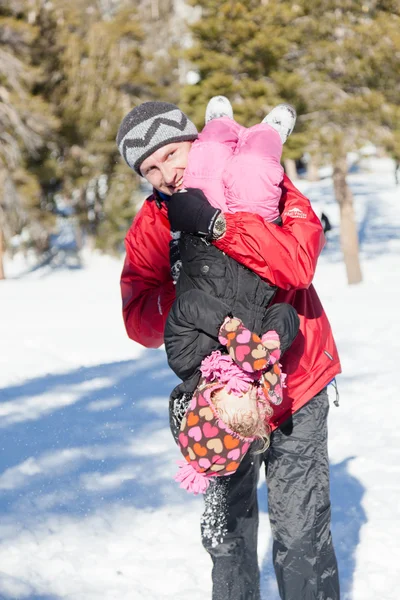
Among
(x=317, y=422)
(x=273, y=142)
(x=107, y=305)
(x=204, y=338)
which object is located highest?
(x=273, y=142)

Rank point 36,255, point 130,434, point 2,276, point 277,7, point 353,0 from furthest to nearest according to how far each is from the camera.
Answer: point 36,255
point 2,276
point 277,7
point 353,0
point 130,434

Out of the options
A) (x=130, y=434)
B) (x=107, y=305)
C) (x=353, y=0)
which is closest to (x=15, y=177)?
(x=107, y=305)

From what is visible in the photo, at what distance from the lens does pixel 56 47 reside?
84.8 feet

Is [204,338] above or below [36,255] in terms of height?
above

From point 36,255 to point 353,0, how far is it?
18583mm

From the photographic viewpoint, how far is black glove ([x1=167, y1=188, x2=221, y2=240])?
2.16m

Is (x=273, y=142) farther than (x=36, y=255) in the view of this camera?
No

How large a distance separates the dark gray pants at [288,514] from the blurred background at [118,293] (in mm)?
844

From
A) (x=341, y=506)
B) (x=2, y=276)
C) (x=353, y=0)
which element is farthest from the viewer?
(x=2, y=276)

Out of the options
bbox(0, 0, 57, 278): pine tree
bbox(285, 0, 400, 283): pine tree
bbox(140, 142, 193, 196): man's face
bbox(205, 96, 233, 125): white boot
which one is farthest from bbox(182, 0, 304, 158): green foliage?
bbox(140, 142, 193, 196): man's face

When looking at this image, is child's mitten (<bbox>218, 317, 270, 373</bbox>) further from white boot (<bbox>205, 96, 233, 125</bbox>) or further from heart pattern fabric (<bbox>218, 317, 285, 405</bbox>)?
white boot (<bbox>205, 96, 233, 125</bbox>)

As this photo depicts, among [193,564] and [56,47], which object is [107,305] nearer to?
[193,564]

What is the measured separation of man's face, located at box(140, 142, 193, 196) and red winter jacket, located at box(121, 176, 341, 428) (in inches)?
8.3

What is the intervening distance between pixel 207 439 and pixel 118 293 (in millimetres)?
14613
